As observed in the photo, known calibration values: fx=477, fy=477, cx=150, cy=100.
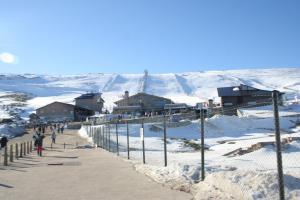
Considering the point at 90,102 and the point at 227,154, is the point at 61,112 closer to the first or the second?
the point at 90,102

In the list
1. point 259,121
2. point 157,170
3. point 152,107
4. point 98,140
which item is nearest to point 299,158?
point 157,170

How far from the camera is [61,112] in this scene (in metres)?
118

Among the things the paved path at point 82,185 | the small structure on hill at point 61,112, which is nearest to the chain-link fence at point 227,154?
the paved path at point 82,185

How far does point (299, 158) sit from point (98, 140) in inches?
705

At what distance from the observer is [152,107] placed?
117 m

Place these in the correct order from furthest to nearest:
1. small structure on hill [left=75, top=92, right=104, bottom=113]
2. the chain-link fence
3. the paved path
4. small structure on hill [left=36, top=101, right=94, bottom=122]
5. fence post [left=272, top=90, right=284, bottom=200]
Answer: small structure on hill [left=75, top=92, right=104, bottom=113]
small structure on hill [left=36, top=101, right=94, bottom=122]
the paved path
the chain-link fence
fence post [left=272, top=90, right=284, bottom=200]

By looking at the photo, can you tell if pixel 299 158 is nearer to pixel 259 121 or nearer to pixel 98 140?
pixel 98 140

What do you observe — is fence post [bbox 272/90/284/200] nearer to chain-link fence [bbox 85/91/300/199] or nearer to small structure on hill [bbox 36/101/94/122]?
chain-link fence [bbox 85/91/300/199]

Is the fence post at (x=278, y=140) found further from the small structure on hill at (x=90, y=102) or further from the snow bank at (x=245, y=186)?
the small structure on hill at (x=90, y=102)

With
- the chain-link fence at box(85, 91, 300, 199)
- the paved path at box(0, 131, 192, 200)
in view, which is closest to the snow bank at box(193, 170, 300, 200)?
the chain-link fence at box(85, 91, 300, 199)

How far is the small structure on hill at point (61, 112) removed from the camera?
115188mm

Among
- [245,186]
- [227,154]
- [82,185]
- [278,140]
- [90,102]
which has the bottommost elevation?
[82,185]

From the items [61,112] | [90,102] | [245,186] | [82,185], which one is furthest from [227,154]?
[90,102]

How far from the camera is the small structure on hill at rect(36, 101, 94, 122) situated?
11519cm
